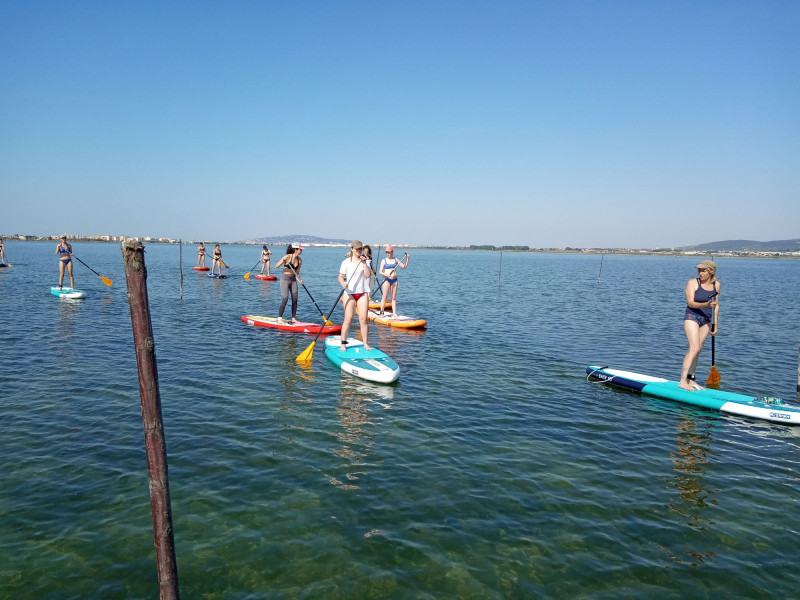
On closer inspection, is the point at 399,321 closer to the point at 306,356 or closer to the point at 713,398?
the point at 306,356

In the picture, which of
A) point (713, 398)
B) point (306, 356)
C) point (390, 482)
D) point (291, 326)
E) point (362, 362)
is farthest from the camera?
point (291, 326)

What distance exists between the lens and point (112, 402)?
10055 millimetres

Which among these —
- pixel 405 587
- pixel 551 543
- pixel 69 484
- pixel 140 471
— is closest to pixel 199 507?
pixel 140 471

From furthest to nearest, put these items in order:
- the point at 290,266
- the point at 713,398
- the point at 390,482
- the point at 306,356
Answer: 1. the point at 290,266
2. the point at 306,356
3. the point at 713,398
4. the point at 390,482

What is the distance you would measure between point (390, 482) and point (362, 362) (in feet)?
18.9

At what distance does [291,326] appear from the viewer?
18141 mm

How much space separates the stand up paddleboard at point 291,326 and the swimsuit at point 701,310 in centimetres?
1090

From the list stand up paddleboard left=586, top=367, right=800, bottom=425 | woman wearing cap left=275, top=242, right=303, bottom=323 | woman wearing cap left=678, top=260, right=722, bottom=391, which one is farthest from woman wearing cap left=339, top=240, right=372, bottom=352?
woman wearing cap left=678, top=260, right=722, bottom=391

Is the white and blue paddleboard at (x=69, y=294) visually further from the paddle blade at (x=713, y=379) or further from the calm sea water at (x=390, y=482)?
the paddle blade at (x=713, y=379)

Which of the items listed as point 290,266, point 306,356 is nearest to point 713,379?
point 306,356

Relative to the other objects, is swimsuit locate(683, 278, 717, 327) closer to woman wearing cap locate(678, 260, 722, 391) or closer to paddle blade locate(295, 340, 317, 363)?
woman wearing cap locate(678, 260, 722, 391)

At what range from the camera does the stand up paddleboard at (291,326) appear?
1750 centimetres

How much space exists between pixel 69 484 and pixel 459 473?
5521 mm

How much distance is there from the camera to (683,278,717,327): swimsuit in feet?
34.5
